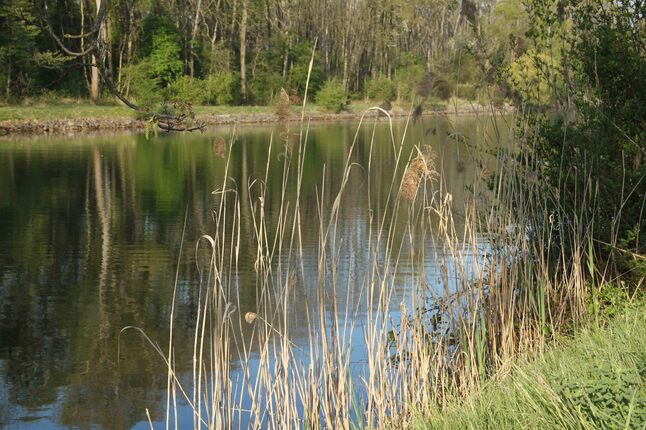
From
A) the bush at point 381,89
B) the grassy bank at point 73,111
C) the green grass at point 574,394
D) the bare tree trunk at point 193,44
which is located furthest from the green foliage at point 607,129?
the bush at point 381,89

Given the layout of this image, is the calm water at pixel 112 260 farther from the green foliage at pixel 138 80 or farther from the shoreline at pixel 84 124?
the green foliage at pixel 138 80

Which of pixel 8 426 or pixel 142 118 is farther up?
pixel 142 118

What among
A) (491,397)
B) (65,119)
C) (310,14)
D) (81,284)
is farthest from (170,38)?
(491,397)

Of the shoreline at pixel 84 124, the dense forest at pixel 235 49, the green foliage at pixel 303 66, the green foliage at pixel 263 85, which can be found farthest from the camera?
the green foliage at pixel 303 66

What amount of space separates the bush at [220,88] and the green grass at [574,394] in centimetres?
4703

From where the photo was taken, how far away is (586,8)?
7359 mm

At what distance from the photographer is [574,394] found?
344 centimetres

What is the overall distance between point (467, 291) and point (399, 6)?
63.1 metres

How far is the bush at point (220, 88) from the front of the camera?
51969 millimetres

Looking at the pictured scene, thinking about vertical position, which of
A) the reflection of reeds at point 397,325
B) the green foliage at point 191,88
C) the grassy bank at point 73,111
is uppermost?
the reflection of reeds at point 397,325

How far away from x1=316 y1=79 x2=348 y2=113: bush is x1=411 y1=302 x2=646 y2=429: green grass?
55791mm

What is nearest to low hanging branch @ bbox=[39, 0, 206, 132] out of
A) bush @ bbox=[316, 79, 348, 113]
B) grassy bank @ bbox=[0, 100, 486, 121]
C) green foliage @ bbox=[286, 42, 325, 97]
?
grassy bank @ bbox=[0, 100, 486, 121]

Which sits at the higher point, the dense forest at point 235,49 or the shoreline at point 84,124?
the dense forest at point 235,49

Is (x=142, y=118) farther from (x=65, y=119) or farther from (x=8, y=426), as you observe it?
(x=65, y=119)
